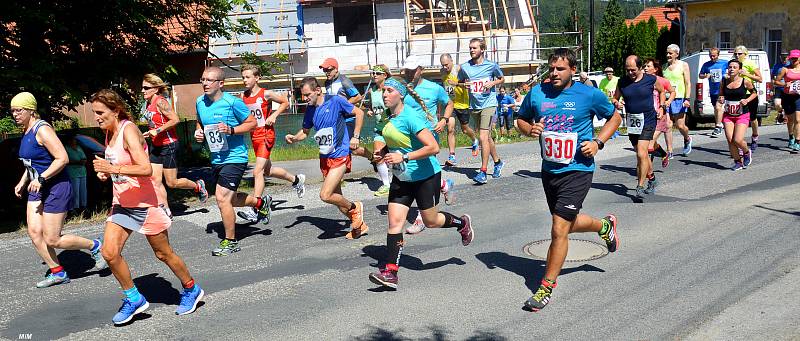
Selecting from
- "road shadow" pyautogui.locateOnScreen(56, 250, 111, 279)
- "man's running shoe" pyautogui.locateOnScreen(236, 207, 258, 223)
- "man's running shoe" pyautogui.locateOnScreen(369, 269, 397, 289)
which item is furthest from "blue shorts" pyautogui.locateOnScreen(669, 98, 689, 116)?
"road shadow" pyautogui.locateOnScreen(56, 250, 111, 279)

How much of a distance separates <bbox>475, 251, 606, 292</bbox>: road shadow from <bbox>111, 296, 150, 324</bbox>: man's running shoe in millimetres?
3061

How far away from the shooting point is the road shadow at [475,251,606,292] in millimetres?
6734

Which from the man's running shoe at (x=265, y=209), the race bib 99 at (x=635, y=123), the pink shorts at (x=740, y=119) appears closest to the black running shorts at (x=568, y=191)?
the man's running shoe at (x=265, y=209)

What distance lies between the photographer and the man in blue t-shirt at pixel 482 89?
11.6m

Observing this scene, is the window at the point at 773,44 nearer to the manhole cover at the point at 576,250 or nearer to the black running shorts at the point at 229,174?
the manhole cover at the point at 576,250

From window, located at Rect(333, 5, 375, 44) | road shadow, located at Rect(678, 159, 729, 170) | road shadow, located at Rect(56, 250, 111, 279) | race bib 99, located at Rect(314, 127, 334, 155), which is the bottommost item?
road shadow, located at Rect(678, 159, 729, 170)

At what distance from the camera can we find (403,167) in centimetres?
652

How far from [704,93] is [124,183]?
1668 cm

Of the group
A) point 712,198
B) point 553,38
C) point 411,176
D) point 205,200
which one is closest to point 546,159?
point 411,176

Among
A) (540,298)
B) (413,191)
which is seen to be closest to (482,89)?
(413,191)

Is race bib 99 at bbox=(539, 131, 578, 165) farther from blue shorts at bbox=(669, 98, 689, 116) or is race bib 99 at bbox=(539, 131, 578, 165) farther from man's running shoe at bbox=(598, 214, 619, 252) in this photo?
blue shorts at bbox=(669, 98, 689, 116)

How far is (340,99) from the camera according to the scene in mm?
8648

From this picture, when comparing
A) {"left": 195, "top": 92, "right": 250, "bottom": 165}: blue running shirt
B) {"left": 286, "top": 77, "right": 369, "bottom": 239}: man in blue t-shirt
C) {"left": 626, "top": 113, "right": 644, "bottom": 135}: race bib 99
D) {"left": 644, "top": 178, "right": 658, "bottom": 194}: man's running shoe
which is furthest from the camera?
{"left": 644, "top": 178, "right": 658, "bottom": 194}: man's running shoe

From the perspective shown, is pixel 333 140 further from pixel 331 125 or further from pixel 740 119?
pixel 740 119
